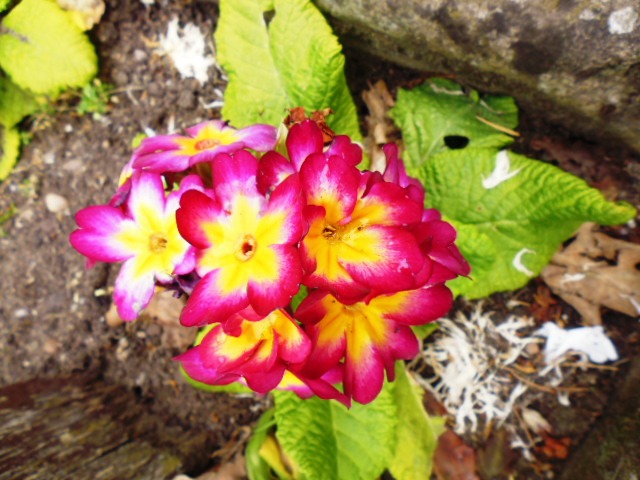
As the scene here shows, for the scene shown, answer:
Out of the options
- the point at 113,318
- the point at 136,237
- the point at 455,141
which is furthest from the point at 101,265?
the point at 455,141

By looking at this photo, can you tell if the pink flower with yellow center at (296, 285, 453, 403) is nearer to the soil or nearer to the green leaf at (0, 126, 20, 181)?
the soil

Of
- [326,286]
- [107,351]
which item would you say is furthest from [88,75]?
[326,286]

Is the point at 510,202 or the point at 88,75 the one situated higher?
the point at 88,75

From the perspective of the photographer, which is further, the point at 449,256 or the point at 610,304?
the point at 610,304

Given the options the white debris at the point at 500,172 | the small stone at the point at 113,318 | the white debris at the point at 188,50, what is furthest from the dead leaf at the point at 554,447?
the white debris at the point at 188,50

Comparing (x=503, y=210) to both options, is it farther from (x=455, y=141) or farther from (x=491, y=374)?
(x=491, y=374)

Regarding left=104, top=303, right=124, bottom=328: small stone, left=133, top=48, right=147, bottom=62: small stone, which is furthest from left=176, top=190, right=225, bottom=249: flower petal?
left=133, top=48, right=147, bottom=62: small stone

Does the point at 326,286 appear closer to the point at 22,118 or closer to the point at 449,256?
the point at 449,256

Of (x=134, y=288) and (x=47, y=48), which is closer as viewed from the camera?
(x=134, y=288)
